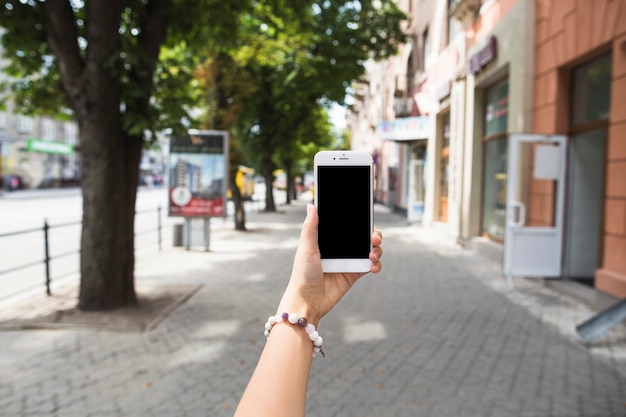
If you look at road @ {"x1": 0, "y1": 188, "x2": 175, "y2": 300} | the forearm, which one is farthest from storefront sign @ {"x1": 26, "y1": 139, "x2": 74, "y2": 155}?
the forearm

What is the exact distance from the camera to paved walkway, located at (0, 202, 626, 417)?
4.27 m

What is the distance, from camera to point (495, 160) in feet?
43.2

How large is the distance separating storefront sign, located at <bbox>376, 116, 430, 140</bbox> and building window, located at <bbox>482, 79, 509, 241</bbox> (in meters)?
6.58

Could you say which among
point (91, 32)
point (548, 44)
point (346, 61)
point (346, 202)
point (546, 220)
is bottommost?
point (546, 220)

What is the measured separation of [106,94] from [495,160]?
31.1 ft

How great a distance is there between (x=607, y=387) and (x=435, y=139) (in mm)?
15304

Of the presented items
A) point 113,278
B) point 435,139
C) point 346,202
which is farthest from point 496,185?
point 346,202

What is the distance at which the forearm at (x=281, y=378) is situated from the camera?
1.10 metres

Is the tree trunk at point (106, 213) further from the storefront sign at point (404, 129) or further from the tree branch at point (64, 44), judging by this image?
the storefront sign at point (404, 129)

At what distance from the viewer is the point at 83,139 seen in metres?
6.63

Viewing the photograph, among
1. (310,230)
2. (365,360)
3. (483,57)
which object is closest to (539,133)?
(483,57)

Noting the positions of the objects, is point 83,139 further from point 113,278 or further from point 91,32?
point 113,278

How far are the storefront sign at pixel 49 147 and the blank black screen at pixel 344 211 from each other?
188ft

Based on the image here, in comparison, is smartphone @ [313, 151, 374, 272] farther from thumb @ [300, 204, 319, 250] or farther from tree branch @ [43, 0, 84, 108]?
tree branch @ [43, 0, 84, 108]
